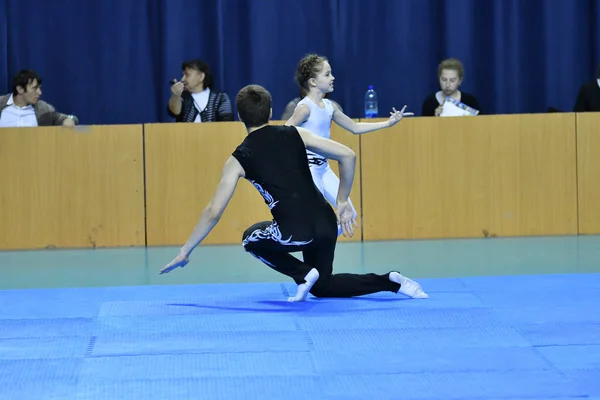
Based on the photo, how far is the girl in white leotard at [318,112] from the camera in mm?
6188

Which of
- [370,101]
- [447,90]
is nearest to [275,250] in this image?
[447,90]

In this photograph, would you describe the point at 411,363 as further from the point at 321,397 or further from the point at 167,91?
the point at 167,91

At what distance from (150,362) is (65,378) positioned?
1.23 ft

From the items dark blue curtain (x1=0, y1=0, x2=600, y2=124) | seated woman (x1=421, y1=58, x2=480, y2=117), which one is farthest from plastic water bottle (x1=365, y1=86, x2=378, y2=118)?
Result: seated woman (x1=421, y1=58, x2=480, y2=117)

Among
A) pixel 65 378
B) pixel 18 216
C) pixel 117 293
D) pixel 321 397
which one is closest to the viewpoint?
pixel 321 397

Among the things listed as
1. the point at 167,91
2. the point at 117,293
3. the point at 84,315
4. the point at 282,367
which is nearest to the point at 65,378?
the point at 282,367

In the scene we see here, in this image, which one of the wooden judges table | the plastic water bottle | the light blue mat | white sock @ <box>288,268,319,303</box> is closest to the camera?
the light blue mat

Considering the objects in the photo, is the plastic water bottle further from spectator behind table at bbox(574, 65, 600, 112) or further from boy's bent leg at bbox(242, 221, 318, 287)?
boy's bent leg at bbox(242, 221, 318, 287)

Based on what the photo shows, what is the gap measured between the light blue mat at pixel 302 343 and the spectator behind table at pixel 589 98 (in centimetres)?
338

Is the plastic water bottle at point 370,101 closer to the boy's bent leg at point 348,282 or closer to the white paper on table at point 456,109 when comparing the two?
the white paper on table at point 456,109

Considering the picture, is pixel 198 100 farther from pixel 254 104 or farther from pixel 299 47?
pixel 254 104

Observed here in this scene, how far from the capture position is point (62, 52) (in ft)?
33.1

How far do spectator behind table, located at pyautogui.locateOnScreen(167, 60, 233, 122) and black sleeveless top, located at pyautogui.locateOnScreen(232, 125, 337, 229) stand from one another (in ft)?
12.1

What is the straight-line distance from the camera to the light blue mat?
3.71m
